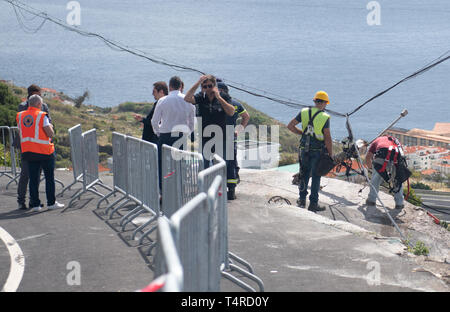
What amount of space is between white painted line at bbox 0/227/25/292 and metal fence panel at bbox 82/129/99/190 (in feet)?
7.47

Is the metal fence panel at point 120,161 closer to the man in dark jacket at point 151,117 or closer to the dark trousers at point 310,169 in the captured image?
the man in dark jacket at point 151,117

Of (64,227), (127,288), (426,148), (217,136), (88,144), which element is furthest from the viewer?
(426,148)

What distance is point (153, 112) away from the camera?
9039 mm

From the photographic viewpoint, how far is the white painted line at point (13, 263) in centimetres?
552

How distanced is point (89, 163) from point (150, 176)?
2695 mm

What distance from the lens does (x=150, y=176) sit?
755cm

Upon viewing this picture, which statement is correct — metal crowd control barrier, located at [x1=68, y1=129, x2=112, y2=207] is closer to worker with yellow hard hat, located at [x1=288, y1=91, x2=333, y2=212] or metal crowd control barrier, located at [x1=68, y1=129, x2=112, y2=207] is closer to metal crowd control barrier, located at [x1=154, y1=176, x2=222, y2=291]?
worker with yellow hard hat, located at [x1=288, y1=91, x2=333, y2=212]

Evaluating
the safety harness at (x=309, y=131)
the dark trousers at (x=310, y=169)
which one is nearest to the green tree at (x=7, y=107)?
the dark trousers at (x=310, y=169)

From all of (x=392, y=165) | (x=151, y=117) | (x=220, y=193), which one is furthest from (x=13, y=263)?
(x=392, y=165)

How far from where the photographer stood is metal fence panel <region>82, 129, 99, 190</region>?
9680 millimetres

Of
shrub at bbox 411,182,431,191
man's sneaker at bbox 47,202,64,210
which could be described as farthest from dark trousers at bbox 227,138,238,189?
shrub at bbox 411,182,431,191

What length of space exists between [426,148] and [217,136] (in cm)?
10372
